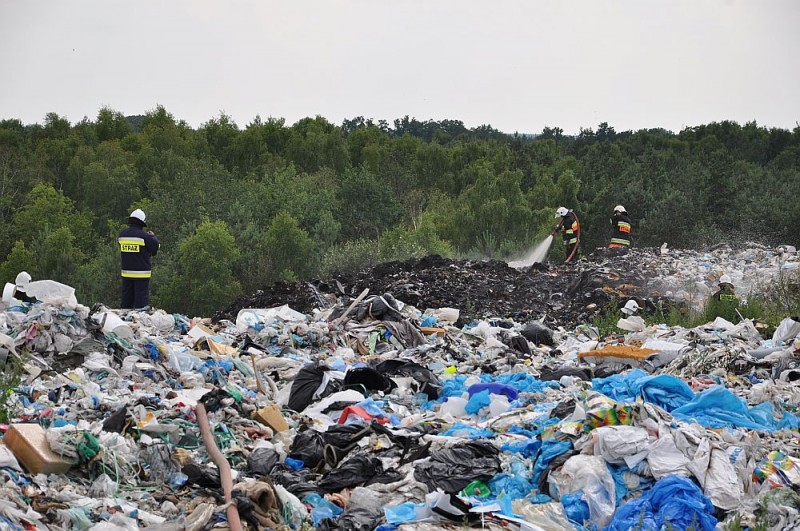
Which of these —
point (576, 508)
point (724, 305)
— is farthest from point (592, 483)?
point (724, 305)

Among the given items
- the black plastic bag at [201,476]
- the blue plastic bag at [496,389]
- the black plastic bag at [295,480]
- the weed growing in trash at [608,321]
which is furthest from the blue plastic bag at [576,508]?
the weed growing in trash at [608,321]

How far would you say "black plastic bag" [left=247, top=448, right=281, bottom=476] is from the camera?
576 centimetres

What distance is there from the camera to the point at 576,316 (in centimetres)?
1324

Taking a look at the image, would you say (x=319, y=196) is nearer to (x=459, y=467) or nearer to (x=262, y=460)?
(x=262, y=460)

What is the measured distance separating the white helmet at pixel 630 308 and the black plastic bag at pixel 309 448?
754cm

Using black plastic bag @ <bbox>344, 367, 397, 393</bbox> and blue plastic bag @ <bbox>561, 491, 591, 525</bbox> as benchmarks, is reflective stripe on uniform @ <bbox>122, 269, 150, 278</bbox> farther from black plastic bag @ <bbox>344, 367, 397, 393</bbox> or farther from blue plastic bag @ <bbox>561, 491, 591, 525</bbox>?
blue plastic bag @ <bbox>561, 491, 591, 525</bbox>

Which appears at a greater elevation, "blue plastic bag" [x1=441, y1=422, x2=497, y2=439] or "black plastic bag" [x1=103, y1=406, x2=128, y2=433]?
"black plastic bag" [x1=103, y1=406, x2=128, y2=433]

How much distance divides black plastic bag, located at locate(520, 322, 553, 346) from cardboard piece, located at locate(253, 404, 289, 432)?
5.17 metres

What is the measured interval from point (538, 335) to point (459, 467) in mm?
5921

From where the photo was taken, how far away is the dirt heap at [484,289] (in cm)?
1340

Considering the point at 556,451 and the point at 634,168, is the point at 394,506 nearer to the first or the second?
the point at 556,451

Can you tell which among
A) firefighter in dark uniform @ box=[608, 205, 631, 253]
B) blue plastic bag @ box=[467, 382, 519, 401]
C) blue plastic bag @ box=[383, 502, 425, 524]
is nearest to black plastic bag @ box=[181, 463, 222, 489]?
blue plastic bag @ box=[383, 502, 425, 524]

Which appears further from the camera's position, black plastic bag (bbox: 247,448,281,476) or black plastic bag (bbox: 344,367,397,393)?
black plastic bag (bbox: 344,367,397,393)

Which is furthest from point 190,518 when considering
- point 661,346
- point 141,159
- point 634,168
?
point 141,159
